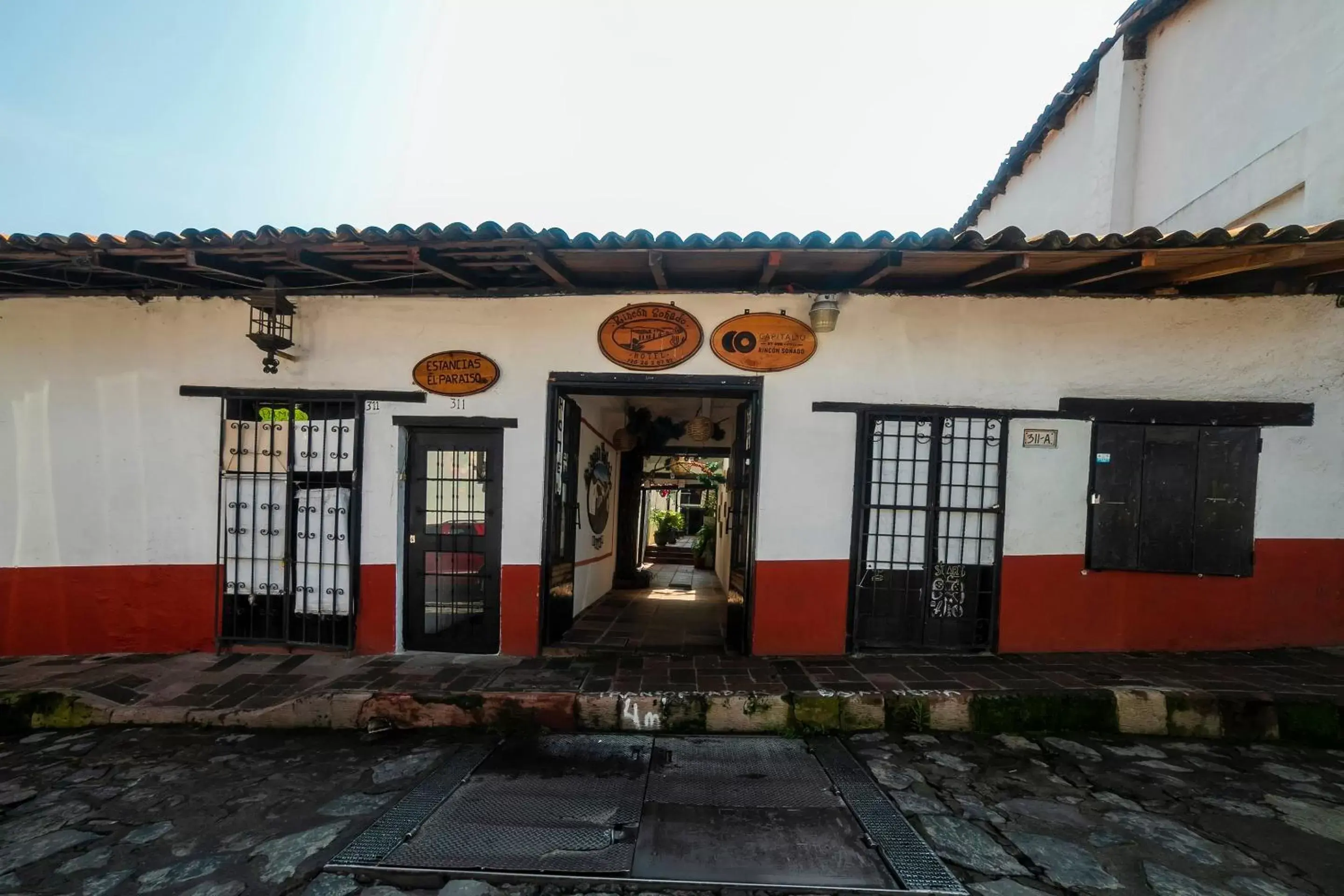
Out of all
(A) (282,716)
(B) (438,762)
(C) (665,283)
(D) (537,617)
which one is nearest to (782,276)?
(C) (665,283)

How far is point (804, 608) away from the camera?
17.4 feet

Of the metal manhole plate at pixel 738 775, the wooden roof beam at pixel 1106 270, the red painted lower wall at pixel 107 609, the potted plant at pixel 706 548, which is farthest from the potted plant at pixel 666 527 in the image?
the wooden roof beam at pixel 1106 270

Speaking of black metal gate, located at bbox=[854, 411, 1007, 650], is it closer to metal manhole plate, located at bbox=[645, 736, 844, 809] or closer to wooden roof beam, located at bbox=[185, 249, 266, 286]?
metal manhole plate, located at bbox=[645, 736, 844, 809]

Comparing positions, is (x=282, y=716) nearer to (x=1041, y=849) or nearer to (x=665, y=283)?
(x=665, y=283)

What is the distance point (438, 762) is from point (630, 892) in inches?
72.1

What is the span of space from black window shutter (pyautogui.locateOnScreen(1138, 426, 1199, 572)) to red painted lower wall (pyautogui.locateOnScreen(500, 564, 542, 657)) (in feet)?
18.5

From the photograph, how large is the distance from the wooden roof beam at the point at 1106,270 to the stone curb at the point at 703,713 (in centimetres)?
328

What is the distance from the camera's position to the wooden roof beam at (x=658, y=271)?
4406 millimetres

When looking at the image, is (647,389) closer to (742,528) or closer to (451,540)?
(742,528)

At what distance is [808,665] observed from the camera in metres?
5.02

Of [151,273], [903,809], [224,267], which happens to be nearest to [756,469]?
[903,809]

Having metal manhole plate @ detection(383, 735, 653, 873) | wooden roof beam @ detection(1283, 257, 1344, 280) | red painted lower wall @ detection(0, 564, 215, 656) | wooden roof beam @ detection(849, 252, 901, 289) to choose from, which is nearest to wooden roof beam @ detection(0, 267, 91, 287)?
red painted lower wall @ detection(0, 564, 215, 656)

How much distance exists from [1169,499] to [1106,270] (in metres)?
2.27

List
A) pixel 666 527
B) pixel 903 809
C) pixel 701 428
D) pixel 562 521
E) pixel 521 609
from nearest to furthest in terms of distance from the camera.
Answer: pixel 903 809 < pixel 521 609 < pixel 562 521 < pixel 701 428 < pixel 666 527
